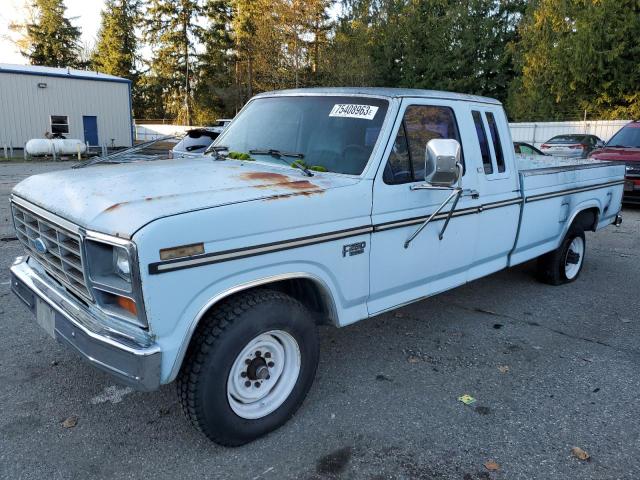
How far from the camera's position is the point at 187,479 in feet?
8.99

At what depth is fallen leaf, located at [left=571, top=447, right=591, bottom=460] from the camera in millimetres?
2980

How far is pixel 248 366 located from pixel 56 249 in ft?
4.27

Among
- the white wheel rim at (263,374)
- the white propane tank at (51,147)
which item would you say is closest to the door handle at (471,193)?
the white wheel rim at (263,374)

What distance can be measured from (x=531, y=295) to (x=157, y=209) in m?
4.57

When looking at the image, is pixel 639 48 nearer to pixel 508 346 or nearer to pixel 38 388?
pixel 508 346

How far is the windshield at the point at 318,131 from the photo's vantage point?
362 cm

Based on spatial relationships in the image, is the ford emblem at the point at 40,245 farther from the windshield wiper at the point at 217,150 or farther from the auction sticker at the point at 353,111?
the auction sticker at the point at 353,111

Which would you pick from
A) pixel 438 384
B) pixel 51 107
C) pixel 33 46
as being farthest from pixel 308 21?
pixel 438 384

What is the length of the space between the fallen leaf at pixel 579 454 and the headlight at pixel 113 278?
2493 millimetres

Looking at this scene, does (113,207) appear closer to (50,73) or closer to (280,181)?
(280,181)

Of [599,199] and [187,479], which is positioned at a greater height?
[599,199]

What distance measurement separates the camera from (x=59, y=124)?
26.6 meters

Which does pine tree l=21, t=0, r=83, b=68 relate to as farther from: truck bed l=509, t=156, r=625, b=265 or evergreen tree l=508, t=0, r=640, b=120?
truck bed l=509, t=156, r=625, b=265

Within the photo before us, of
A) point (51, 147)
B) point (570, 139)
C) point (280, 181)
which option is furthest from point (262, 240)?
point (51, 147)
